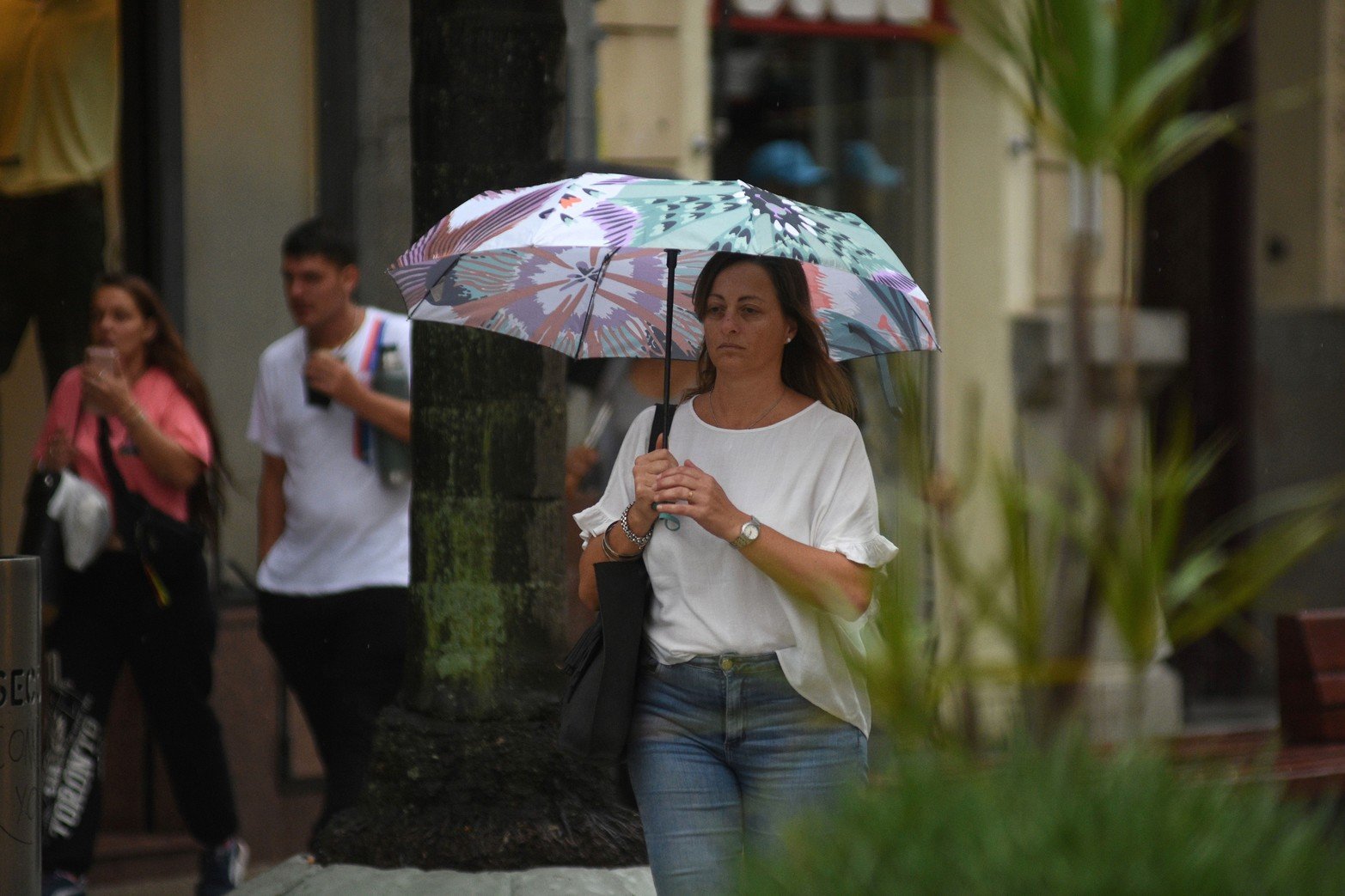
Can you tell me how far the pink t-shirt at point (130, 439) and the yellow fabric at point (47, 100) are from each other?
53.1 inches

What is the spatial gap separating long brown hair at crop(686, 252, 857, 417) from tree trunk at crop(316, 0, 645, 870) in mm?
1043

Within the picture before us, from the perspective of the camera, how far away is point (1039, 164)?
9.39 m

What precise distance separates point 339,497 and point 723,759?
2388 millimetres

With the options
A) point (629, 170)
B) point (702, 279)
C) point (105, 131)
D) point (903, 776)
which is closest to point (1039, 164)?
point (629, 170)

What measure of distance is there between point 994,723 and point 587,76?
20.2ft

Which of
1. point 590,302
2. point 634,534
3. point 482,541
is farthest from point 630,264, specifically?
point 482,541

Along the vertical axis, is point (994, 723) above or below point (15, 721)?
above

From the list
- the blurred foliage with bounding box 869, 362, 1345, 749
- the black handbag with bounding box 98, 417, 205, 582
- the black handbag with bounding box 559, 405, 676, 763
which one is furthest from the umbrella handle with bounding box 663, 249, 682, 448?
the black handbag with bounding box 98, 417, 205, 582

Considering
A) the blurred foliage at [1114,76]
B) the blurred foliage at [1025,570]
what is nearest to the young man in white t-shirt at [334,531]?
the blurred foliage at [1025,570]

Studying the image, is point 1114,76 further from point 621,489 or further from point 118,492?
point 118,492

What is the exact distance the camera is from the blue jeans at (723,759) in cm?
330

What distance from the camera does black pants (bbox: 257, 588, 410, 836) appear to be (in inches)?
212

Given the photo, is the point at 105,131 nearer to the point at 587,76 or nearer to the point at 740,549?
the point at 587,76

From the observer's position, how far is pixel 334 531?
545 centimetres
